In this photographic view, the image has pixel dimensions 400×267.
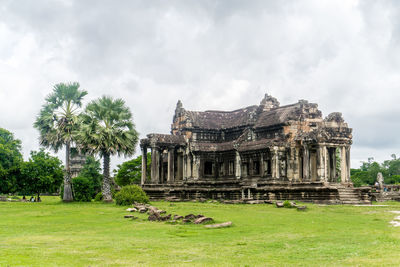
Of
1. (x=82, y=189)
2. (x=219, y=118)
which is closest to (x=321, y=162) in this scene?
(x=219, y=118)

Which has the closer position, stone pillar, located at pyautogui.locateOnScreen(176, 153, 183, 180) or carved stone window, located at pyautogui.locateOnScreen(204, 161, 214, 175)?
carved stone window, located at pyautogui.locateOnScreen(204, 161, 214, 175)

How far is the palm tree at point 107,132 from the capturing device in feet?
117

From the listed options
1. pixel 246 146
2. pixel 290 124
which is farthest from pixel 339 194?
pixel 246 146

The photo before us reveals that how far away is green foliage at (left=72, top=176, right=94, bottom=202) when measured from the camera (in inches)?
1543

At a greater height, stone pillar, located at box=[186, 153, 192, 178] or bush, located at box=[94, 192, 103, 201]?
stone pillar, located at box=[186, 153, 192, 178]

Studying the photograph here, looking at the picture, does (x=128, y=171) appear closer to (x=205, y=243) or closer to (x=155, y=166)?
(x=155, y=166)

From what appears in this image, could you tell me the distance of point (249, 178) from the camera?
39.4 meters

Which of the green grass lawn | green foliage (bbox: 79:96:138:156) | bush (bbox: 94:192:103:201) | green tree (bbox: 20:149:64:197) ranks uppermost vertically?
green foliage (bbox: 79:96:138:156)

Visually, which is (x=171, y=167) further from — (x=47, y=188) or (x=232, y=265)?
(x=232, y=265)

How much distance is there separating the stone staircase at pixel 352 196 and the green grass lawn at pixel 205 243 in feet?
40.8

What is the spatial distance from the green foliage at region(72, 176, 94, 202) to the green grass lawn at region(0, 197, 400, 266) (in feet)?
66.5

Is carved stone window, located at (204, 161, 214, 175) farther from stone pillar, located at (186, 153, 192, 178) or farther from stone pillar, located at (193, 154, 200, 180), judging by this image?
stone pillar, located at (186, 153, 192, 178)

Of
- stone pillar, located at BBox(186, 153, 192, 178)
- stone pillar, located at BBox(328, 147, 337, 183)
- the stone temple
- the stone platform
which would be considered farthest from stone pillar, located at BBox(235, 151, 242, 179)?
stone pillar, located at BBox(328, 147, 337, 183)

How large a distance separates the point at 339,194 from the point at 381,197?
444 inches
